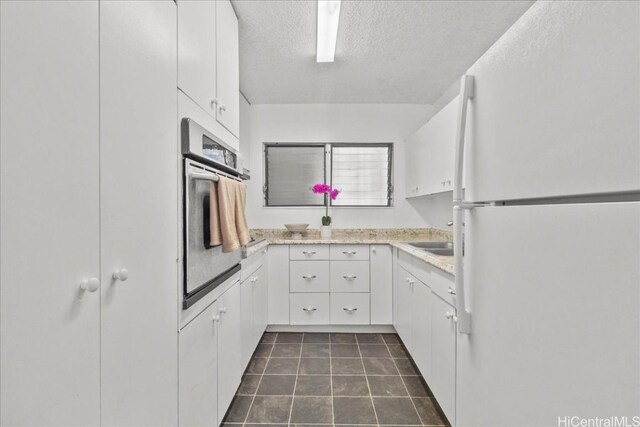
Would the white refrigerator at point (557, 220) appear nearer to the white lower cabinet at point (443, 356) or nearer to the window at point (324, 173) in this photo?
the white lower cabinet at point (443, 356)

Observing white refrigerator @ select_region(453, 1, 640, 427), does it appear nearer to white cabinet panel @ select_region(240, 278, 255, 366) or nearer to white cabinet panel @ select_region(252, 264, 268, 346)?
white cabinet panel @ select_region(240, 278, 255, 366)

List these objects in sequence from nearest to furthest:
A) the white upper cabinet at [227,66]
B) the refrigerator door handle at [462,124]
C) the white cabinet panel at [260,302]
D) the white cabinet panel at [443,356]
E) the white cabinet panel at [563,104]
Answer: the white cabinet panel at [563,104]
the refrigerator door handle at [462,124]
the white cabinet panel at [443,356]
the white upper cabinet at [227,66]
the white cabinet panel at [260,302]

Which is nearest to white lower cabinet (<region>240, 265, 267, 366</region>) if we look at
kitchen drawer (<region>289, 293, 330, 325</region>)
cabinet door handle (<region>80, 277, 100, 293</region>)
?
kitchen drawer (<region>289, 293, 330, 325</region>)

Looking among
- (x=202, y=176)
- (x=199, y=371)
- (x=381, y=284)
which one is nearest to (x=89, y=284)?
(x=202, y=176)

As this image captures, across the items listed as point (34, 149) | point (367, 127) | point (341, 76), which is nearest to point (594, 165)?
point (34, 149)

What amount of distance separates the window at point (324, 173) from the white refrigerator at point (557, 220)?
2706 mm

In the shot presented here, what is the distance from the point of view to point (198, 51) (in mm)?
1284

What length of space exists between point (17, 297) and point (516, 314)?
3.16ft

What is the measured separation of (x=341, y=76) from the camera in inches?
109

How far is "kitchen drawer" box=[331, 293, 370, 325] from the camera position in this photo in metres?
2.87

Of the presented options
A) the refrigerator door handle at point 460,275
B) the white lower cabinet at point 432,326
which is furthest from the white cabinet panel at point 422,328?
the refrigerator door handle at point 460,275

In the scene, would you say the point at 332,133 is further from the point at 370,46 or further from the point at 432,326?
the point at 432,326

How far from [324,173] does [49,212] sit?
3088 mm

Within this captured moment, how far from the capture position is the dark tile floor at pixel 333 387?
1.67 m
